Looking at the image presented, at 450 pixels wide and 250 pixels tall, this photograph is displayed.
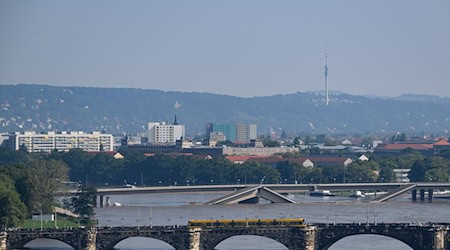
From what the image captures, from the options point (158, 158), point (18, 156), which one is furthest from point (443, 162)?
point (18, 156)

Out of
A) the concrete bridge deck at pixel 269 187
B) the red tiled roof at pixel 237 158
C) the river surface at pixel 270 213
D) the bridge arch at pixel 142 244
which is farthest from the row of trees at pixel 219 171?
the bridge arch at pixel 142 244

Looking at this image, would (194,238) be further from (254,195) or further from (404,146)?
(404,146)

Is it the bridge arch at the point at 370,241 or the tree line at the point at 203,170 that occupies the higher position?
the tree line at the point at 203,170

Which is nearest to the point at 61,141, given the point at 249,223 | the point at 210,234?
the point at 249,223

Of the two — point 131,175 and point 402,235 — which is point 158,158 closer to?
point 131,175

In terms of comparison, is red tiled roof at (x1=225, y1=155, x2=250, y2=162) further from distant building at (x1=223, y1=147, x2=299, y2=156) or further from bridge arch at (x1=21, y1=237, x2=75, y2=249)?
bridge arch at (x1=21, y1=237, x2=75, y2=249)

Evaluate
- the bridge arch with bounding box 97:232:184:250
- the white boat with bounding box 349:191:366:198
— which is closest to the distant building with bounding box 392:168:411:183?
the white boat with bounding box 349:191:366:198

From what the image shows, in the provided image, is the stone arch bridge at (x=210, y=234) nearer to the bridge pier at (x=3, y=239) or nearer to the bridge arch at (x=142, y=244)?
the bridge pier at (x=3, y=239)
